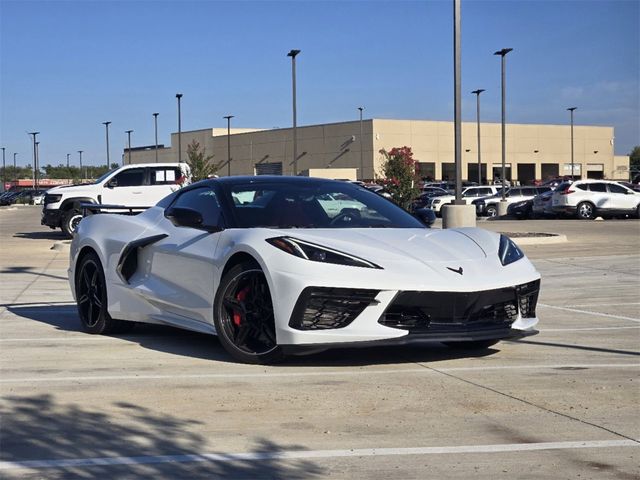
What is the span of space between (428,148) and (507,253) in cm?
7619

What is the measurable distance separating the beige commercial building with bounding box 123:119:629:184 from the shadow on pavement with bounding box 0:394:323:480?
71.0 m

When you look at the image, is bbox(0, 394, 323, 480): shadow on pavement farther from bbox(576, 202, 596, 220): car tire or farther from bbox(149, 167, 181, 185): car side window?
bbox(576, 202, 596, 220): car tire

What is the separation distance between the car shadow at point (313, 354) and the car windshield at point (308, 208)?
99cm

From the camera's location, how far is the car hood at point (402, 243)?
639cm

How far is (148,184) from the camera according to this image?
2512cm

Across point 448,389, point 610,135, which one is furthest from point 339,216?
point 610,135

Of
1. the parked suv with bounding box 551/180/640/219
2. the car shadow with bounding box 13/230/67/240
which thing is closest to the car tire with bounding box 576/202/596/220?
the parked suv with bounding box 551/180/640/219

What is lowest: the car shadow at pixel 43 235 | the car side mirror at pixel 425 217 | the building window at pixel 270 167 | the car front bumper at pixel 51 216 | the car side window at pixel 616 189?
the car shadow at pixel 43 235

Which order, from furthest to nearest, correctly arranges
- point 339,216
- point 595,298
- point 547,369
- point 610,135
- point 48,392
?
point 610,135 < point 595,298 < point 339,216 < point 547,369 < point 48,392

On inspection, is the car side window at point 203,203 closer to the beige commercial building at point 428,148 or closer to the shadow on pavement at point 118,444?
the shadow on pavement at point 118,444

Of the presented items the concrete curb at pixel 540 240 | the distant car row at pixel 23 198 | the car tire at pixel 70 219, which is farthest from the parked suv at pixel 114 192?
the distant car row at pixel 23 198

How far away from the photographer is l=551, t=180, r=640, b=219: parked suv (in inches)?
1391

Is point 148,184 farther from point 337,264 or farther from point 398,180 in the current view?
point 337,264

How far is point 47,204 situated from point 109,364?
1906cm
